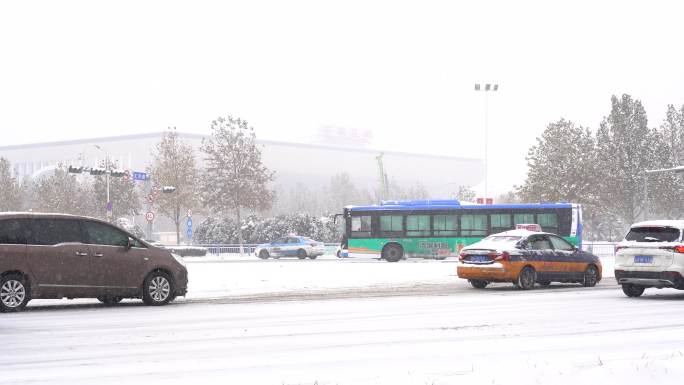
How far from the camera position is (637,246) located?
19.5 metres

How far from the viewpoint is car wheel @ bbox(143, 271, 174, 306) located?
59.3ft

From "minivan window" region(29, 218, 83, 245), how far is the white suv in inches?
459

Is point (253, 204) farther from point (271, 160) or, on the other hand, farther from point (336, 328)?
point (271, 160)

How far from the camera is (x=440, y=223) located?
46719mm

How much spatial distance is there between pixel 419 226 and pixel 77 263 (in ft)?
102

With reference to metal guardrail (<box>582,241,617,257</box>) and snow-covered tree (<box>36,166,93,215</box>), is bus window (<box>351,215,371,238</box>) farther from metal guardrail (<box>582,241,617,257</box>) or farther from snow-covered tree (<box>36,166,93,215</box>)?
snow-covered tree (<box>36,166,93,215</box>)

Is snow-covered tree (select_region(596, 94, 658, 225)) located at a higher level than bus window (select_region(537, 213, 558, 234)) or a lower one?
higher

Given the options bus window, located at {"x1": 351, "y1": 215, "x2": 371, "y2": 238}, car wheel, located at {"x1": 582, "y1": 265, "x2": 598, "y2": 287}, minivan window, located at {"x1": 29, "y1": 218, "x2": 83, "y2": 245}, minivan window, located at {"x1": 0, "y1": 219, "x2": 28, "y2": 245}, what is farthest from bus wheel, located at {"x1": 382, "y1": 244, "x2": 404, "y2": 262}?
minivan window, located at {"x1": 0, "y1": 219, "x2": 28, "y2": 245}

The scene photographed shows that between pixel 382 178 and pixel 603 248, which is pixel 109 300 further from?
pixel 382 178

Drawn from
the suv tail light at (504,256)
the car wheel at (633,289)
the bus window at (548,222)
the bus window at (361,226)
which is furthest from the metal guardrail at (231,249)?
the car wheel at (633,289)

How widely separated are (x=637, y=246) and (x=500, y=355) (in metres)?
10.2

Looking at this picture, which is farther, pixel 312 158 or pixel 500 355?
pixel 312 158

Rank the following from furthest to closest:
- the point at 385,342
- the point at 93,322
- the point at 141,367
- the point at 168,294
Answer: the point at 168,294, the point at 93,322, the point at 385,342, the point at 141,367

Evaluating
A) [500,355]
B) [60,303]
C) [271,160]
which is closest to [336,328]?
[500,355]
